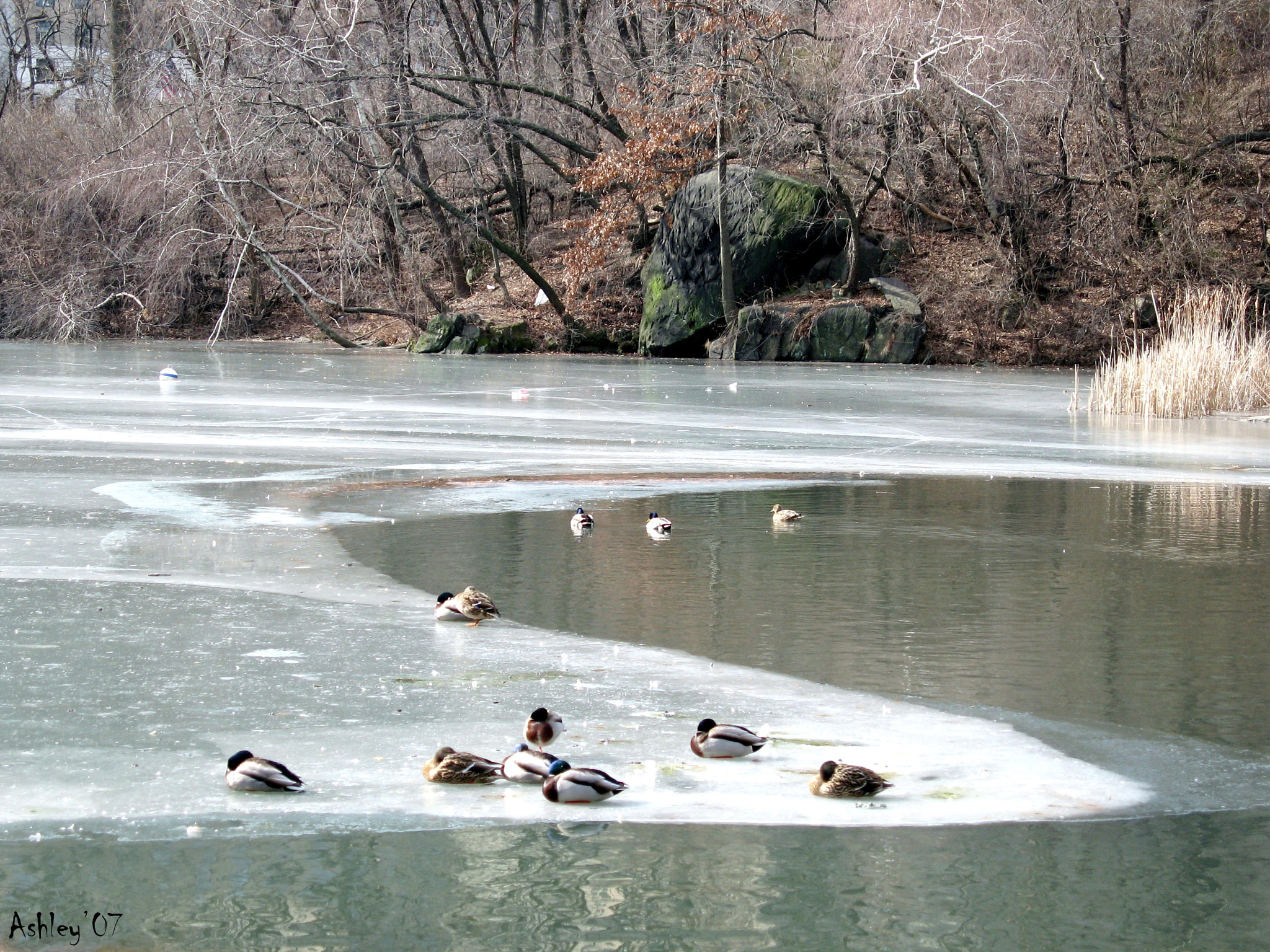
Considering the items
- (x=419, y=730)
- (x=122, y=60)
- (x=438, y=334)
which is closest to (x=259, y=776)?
(x=419, y=730)

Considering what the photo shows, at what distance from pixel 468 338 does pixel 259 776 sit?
25.2m

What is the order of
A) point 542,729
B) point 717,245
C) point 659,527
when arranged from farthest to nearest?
1. point 717,245
2. point 659,527
3. point 542,729

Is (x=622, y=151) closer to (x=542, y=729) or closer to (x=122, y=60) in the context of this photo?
(x=122, y=60)

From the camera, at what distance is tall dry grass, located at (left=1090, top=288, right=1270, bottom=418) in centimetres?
1675

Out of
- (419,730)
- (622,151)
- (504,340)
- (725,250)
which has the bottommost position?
(419,730)

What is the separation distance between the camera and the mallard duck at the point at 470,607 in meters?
6.21

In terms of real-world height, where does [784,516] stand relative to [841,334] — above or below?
below

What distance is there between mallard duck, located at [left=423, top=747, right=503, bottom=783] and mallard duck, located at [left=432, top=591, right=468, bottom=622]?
1.96 metres

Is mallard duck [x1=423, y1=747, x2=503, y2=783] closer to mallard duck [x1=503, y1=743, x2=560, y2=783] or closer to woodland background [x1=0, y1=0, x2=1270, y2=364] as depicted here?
mallard duck [x1=503, y1=743, x2=560, y2=783]

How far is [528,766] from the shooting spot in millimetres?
→ 4234

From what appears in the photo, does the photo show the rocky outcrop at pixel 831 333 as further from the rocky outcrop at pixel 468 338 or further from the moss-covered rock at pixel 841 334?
the rocky outcrop at pixel 468 338

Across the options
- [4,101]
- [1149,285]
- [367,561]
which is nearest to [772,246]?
[1149,285]

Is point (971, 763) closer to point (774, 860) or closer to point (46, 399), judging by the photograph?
point (774, 860)

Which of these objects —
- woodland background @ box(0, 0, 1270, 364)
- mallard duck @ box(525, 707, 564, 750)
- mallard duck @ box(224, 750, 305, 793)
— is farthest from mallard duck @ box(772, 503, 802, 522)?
woodland background @ box(0, 0, 1270, 364)
